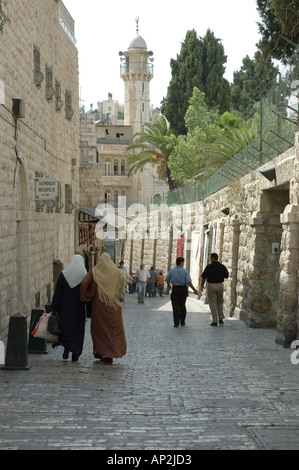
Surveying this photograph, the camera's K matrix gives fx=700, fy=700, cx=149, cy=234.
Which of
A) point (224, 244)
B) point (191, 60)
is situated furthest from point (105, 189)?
point (224, 244)

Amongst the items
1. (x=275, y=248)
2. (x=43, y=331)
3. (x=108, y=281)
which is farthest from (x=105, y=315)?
(x=275, y=248)

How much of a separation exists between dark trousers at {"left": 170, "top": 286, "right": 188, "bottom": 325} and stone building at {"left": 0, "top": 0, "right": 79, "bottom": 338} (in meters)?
3.00

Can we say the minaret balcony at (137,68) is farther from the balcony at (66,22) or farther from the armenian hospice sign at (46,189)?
the armenian hospice sign at (46,189)

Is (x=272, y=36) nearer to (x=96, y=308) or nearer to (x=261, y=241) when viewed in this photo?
(x=261, y=241)

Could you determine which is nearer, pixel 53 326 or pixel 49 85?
pixel 53 326

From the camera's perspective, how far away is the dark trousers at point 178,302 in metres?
14.7

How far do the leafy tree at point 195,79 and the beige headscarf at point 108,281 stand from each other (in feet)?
134

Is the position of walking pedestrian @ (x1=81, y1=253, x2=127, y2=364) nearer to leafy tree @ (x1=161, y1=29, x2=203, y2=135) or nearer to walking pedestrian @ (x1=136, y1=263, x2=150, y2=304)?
walking pedestrian @ (x1=136, y1=263, x2=150, y2=304)

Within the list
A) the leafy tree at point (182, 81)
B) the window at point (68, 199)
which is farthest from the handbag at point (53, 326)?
the leafy tree at point (182, 81)

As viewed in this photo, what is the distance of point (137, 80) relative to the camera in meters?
73.6

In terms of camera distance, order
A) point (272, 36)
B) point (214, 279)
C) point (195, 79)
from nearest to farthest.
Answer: point (214, 279) → point (272, 36) → point (195, 79)

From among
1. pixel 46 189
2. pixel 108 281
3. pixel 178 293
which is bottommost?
pixel 178 293

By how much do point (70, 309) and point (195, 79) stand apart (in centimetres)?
4254

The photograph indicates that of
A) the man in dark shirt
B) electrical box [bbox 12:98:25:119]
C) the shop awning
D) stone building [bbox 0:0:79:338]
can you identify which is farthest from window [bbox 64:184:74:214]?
electrical box [bbox 12:98:25:119]
